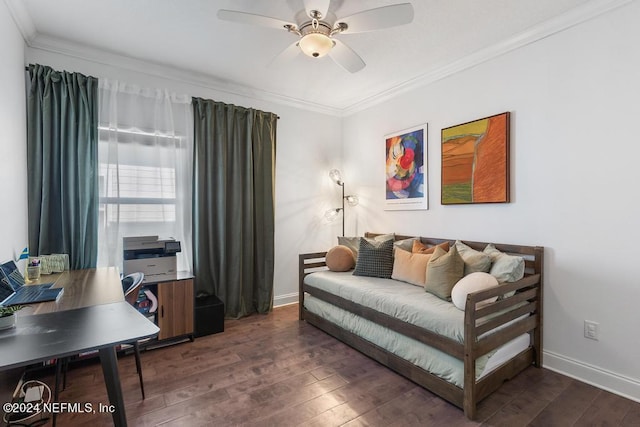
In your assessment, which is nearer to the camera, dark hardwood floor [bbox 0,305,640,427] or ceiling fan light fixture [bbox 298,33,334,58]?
dark hardwood floor [bbox 0,305,640,427]

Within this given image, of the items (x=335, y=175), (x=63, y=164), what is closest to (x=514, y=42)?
(x=335, y=175)

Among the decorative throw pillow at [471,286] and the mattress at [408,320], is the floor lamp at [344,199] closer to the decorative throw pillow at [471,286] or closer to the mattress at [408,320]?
the mattress at [408,320]

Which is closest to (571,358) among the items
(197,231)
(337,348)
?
(337,348)

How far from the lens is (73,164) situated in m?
2.62

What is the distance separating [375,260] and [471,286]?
1.14m

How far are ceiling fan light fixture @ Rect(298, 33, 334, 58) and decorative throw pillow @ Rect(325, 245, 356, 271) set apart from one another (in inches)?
80.8

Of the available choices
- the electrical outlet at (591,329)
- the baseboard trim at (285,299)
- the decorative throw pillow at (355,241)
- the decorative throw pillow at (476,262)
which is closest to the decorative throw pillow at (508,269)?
the decorative throw pillow at (476,262)

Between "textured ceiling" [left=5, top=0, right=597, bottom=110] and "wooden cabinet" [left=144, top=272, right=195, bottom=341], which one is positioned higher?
"textured ceiling" [left=5, top=0, right=597, bottom=110]

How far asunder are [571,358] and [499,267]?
845 millimetres

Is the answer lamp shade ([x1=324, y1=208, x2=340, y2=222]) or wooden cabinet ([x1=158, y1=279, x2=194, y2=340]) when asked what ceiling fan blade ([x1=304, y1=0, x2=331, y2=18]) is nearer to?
wooden cabinet ([x1=158, y1=279, x2=194, y2=340])

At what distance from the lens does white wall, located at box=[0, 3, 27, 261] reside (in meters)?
1.91

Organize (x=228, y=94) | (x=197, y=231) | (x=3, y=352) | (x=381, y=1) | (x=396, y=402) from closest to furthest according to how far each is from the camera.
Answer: (x=3, y=352)
(x=396, y=402)
(x=381, y=1)
(x=197, y=231)
(x=228, y=94)

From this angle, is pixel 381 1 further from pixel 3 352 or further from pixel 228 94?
pixel 3 352

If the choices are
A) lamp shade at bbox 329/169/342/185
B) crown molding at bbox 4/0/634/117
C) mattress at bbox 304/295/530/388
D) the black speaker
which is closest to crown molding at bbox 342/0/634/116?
crown molding at bbox 4/0/634/117
